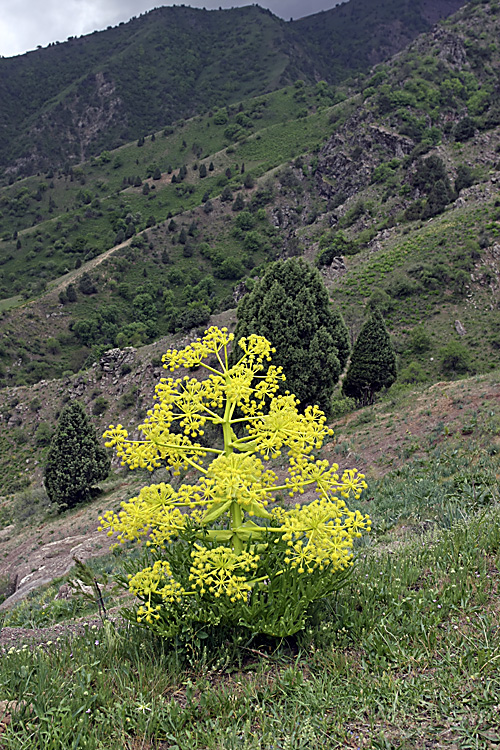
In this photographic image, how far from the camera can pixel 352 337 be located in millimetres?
30250

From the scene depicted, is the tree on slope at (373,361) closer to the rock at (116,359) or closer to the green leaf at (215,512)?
the green leaf at (215,512)

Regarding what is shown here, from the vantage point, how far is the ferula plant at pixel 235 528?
2.82 meters

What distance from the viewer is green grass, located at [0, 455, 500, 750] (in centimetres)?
235

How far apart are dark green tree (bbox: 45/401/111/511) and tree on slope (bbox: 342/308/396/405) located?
13.6m

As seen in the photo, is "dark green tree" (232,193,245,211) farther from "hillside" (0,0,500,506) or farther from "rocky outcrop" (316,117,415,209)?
"rocky outcrop" (316,117,415,209)

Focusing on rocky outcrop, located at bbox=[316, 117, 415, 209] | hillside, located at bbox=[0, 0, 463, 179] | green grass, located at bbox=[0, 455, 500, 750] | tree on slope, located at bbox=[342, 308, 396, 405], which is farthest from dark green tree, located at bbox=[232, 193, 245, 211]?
green grass, located at bbox=[0, 455, 500, 750]

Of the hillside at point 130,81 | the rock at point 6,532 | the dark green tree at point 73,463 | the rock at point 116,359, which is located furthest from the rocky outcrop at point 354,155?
the hillside at point 130,81

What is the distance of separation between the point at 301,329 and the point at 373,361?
4.30 metres

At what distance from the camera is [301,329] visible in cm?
1800

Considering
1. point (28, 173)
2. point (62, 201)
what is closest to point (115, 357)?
point (62, 201)

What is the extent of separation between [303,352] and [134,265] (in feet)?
217

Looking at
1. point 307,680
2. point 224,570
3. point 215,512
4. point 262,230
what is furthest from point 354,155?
point 307,680

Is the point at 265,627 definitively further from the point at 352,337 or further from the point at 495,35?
the point at 495,35

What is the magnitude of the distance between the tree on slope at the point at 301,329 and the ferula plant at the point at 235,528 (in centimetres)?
1383
